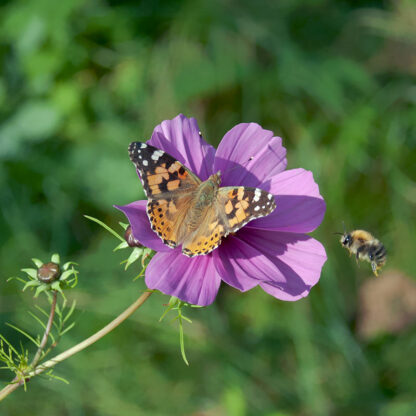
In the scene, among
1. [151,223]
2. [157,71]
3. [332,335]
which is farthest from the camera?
[157,71]

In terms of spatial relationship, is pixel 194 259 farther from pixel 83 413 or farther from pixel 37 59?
pixel 37 59

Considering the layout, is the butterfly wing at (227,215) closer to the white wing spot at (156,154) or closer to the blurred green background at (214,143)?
the white wing spot at (156,154)

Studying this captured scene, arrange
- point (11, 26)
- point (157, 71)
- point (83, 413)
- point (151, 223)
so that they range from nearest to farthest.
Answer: point (151, 223) → point (83, 413) → point (11, 26) → point (157, 71)

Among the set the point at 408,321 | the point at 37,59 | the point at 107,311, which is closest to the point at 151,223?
the point at 107,311

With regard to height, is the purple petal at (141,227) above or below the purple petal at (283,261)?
above

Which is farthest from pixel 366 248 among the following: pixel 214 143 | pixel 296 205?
pixel 214 143

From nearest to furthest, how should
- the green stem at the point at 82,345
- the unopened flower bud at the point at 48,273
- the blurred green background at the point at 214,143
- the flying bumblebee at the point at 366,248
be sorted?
the green stem at the point at 82,345 < the unopened flower bud at the point at 48,273 < the flying bumblebee at the point at 366,248 < the blurred green background at the point at 214,143

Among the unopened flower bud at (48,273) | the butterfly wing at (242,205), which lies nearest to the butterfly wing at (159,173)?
the butterfly wing at (242,205)

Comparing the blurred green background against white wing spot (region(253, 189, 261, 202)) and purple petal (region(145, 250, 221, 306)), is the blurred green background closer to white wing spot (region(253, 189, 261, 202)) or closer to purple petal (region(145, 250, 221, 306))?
purple petal (region(145, 250, 221, 306))
